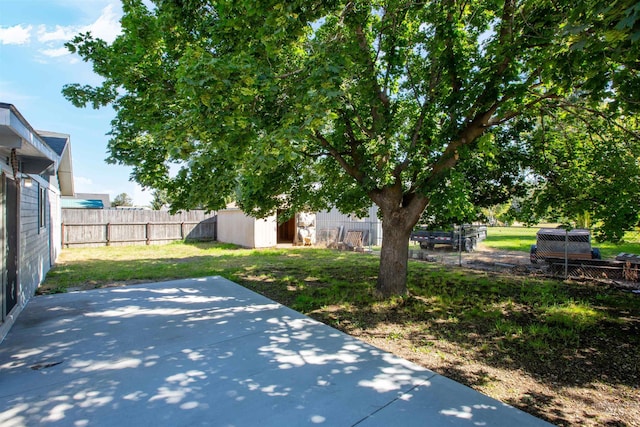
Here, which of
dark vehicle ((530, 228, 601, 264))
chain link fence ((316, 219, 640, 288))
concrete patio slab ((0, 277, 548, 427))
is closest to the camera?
concrete patio slab ((0, 277, 548, 427))

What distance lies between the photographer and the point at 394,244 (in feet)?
21.3

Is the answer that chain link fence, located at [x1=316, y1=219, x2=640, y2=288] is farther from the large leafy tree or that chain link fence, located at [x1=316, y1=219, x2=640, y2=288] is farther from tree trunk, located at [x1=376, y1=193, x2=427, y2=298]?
the large leafy tree

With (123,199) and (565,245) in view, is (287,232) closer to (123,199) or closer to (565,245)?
(565,245)

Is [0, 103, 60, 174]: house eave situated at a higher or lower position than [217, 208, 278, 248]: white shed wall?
higher

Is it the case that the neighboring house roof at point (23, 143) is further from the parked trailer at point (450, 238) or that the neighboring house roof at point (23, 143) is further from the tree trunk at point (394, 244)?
the parked trailer at point (450, 238)

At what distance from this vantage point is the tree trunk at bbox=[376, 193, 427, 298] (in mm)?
6426

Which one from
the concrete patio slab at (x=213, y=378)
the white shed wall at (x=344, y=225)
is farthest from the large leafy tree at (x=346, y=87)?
the white shed wall at (x=344, y=225)

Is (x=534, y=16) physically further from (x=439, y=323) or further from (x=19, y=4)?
(x=19, y=4)

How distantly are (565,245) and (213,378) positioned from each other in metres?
9.34

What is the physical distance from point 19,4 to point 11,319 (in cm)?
508

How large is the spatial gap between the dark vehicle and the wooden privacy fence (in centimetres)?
1567

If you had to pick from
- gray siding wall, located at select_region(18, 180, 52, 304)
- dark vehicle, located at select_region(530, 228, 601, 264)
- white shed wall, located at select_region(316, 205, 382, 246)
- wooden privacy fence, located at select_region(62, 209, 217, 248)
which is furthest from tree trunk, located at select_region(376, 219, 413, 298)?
wooden privacy fence, located at select_region(62, 209, 217, 248)

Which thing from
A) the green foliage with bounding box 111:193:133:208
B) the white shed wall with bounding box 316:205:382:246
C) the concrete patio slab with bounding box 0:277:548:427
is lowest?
the concrete patio slab with bounding box 0:277:548:427

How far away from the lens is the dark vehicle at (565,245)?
889 centimetres
